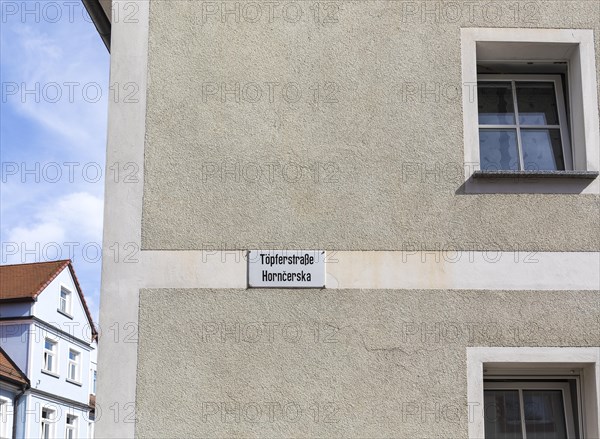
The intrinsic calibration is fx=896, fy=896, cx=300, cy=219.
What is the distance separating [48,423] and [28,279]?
6.85m

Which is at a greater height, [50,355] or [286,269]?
[50,355]

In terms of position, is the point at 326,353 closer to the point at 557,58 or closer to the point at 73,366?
the point at 557,58

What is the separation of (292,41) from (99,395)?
3.47 meters

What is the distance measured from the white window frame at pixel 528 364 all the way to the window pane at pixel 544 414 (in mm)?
244

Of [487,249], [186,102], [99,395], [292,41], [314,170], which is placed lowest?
[99,395]

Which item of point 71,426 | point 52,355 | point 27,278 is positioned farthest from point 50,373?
point 27,278

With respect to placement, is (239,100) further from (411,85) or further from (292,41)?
(411,85)

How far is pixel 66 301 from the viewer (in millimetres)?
44125

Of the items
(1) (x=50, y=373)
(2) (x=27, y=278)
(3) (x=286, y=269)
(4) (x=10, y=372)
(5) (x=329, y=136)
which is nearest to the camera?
(3) (x=286, y=269)

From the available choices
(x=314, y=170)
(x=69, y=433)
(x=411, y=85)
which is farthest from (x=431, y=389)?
(x=69, y=433)

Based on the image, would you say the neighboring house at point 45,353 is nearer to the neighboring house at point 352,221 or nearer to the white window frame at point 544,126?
the neighboring house at point 352,221

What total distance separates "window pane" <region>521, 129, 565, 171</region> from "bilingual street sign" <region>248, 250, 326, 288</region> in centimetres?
217

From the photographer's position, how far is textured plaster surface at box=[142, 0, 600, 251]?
299 inches

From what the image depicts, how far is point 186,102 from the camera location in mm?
7848
